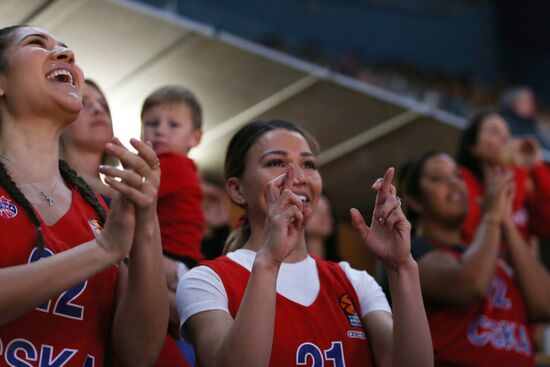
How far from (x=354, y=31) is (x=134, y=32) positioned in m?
7.02

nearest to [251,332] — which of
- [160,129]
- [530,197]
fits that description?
[160,129]

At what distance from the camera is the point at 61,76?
182 cm

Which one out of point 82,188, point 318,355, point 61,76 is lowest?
point 318,355

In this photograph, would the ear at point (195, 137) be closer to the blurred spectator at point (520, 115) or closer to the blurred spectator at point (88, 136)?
the blurred spectator at point (88, 136)

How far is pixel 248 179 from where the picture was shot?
2.17 metres

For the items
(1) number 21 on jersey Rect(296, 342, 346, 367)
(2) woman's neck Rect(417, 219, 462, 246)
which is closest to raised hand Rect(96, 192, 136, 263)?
(1) number 21 on jersey Rect(296, 342, 346, 367)

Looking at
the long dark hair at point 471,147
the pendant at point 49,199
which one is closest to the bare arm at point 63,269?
the pendant at point 49,199

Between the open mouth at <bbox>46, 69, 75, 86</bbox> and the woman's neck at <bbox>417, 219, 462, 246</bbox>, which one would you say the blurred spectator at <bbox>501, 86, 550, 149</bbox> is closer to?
the woman's neck at <bbox>417, 219, 462, 246</bbox>

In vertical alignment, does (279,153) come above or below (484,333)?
above

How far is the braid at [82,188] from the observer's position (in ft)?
6.05

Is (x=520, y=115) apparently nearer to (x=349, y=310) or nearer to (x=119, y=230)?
(x=349, y=310)

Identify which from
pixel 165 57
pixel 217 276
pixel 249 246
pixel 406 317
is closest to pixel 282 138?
pixel 249 246

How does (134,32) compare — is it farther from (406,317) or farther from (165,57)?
(406,317)

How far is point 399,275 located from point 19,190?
0.87 metres
